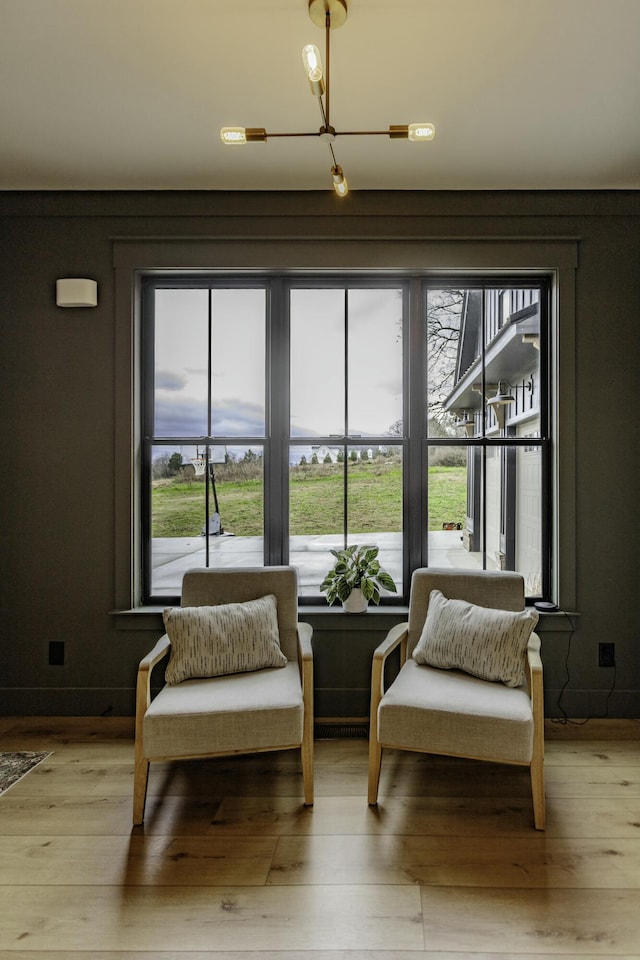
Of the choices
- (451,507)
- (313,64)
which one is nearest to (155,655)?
(451,507)

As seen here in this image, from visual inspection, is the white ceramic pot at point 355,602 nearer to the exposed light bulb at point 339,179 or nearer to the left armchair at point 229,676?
the left armchair at point 229,676

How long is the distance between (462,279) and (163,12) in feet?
6.35

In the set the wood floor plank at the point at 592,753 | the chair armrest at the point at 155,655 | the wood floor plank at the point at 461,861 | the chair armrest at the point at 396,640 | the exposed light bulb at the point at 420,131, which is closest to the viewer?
the exposed light bulb at the point at 420,131

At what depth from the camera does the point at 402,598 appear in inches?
131

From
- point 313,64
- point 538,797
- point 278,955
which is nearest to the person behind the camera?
point 313,64

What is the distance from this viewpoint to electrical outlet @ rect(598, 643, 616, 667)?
3146 millimetres

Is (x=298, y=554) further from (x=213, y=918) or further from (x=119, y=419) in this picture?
(x=213, y=918)

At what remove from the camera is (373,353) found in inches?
131

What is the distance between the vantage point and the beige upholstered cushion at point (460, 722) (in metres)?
2.20

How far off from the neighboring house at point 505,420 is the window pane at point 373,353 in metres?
0.38

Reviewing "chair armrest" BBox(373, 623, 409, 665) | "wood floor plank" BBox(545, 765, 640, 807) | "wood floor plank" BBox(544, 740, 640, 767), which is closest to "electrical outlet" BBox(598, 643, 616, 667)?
"wood floor plank" BBox(544, 740, 640, 767)

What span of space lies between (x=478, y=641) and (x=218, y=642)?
1.16 meters

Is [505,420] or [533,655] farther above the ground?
[505,420]

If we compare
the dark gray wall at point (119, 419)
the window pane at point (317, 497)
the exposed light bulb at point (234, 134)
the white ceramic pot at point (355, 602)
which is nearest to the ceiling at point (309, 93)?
the dark gray wall at point (119, 419)
